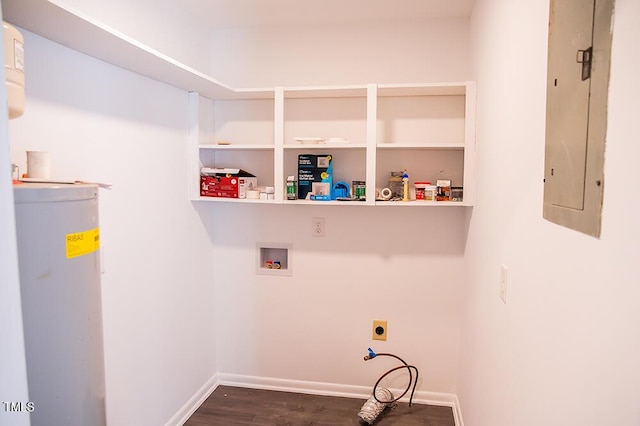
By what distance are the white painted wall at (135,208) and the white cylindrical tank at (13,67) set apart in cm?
36

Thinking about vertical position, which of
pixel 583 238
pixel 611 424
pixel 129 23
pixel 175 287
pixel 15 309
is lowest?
pixel 175 287

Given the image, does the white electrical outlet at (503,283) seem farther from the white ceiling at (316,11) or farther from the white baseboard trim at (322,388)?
the white ceiling at (316,11)

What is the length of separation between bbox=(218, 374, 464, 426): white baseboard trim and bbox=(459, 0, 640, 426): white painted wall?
0.45 m

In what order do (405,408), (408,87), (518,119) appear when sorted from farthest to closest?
(405,408)
(408,87)
(518,119)

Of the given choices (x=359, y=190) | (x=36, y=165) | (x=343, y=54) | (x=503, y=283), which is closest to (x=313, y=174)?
(x=359, y=190)

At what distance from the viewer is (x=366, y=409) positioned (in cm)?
237

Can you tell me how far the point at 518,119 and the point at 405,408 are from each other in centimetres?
201

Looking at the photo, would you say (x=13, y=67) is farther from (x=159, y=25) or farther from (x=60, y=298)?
(x=159, y=25)

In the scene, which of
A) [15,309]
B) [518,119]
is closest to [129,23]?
[15,309]

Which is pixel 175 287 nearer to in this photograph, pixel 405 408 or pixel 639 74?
pixel 405 408

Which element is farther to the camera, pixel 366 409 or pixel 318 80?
pixel 318 80

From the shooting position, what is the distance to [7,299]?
749 mm

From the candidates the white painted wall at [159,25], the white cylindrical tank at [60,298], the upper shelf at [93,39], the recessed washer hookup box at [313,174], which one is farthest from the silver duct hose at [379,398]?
the white painted wall at [159,25]

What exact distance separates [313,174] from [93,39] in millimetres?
1360
